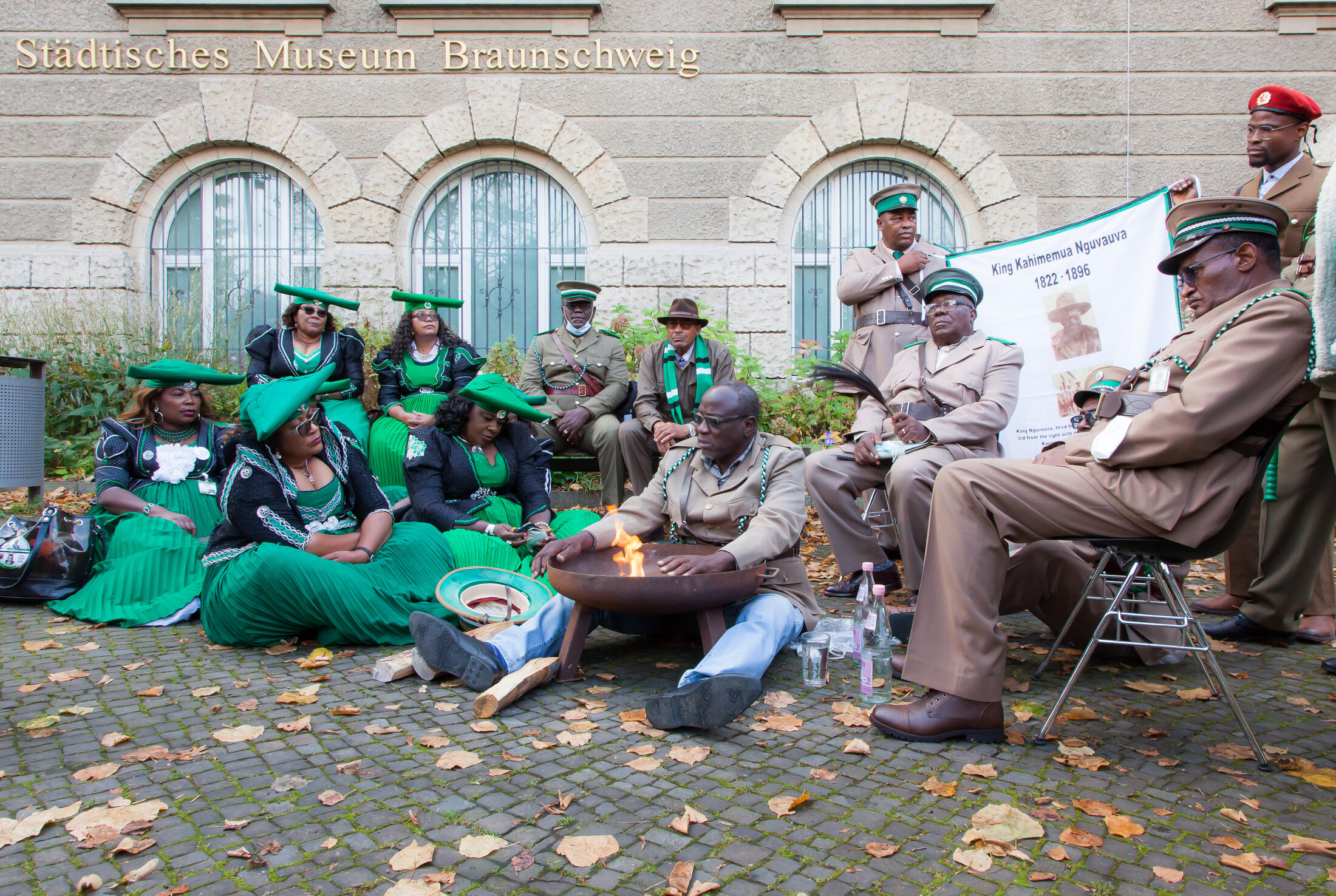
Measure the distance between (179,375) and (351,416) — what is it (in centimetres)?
175

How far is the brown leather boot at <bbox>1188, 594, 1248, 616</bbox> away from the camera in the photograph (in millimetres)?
5297

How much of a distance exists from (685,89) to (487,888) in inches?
Result: 401

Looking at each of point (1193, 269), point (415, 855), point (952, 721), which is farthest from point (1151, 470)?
point (415, 855)

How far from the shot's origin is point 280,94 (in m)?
10.8

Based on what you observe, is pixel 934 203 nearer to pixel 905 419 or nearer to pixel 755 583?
pixel 905 419

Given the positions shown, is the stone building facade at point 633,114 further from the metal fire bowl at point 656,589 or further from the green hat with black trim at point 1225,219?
the green hat with black trim at point 1225,219

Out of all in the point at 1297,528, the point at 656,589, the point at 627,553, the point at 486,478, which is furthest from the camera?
the point at 486,478

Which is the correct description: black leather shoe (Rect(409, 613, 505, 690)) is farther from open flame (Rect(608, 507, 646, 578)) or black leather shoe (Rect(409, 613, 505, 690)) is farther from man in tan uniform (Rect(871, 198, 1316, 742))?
man in tan uniform (Rect(871, 198, 1316, 742))

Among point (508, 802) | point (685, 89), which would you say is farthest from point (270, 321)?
point (508, 802)

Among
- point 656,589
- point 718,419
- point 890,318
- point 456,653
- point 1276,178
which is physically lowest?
point 456,653

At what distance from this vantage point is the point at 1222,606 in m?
5.34

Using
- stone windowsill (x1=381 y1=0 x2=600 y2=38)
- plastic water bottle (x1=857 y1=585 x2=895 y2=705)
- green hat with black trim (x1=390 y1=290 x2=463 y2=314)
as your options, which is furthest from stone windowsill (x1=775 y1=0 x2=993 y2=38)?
plastic water bottle (x1=857 y1=585 x2=895 y2=705)

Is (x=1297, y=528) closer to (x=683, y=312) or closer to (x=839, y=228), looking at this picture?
(x=683, y=312)

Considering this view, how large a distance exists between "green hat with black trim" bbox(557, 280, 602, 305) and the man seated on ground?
3.82 meters
